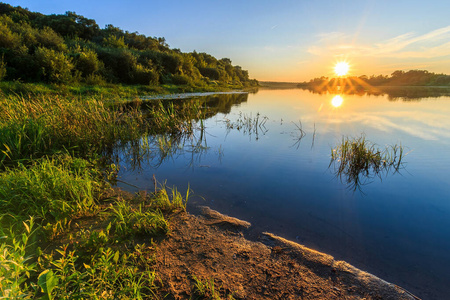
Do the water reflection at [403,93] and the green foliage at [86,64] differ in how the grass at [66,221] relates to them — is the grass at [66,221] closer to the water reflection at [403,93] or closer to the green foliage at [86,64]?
the green foliage at [86,64]

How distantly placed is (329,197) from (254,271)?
2.96 meters

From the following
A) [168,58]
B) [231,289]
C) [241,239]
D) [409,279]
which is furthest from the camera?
[168,58]

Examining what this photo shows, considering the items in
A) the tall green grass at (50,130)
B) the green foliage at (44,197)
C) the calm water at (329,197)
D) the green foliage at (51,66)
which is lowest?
the calm water at (329,197)

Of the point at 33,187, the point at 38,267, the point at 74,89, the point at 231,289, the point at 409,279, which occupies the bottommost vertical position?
the point at 409,279

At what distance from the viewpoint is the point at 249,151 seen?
779 centimetres

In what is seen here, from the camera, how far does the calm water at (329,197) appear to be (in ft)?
9.78

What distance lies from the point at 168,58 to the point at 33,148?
3581cm

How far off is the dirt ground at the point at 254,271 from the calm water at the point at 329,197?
397 mm

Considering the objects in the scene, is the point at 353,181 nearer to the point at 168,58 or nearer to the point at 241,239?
the point at 241,239

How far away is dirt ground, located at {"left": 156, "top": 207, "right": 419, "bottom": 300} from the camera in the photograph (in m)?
2.23

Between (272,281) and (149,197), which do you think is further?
(149,197)

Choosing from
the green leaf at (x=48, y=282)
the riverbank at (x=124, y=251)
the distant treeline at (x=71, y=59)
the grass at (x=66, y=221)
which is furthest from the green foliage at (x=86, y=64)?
the green leaf at (x=48, y=282)

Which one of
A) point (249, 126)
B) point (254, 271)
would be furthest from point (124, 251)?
point (249, 126)

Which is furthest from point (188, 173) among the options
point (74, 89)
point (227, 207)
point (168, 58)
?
point (168, 58)
